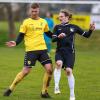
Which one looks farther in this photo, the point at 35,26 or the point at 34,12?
the point at 35,26

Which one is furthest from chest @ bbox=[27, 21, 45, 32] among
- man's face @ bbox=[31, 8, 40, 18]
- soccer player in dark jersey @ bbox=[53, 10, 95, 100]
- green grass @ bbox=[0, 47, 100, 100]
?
green grass @ bbox=[0, 47, 100, 100]

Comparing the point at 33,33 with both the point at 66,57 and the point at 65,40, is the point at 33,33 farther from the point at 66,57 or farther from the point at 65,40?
the point at 66,57

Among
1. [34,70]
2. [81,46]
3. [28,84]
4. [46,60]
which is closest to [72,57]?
[46,60]

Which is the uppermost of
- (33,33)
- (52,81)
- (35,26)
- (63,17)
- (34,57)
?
(63,17)

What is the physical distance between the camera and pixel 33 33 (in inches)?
483

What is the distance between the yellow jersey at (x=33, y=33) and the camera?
12.2 m

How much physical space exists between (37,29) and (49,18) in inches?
422

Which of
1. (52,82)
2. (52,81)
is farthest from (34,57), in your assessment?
(52,81)

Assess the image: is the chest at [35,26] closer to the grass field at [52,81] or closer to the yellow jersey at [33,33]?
the yellow jersey at [33,33]

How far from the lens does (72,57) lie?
1212 centimetres

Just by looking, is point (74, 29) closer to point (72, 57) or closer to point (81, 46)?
point (72, 57)

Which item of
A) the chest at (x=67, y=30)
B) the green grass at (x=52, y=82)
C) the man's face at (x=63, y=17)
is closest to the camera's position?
the man's face at (x=63, y=17)

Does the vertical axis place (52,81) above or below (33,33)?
below

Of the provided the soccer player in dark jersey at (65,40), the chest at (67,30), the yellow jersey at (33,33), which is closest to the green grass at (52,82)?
the soccer player in dark jersey at (65,40)
